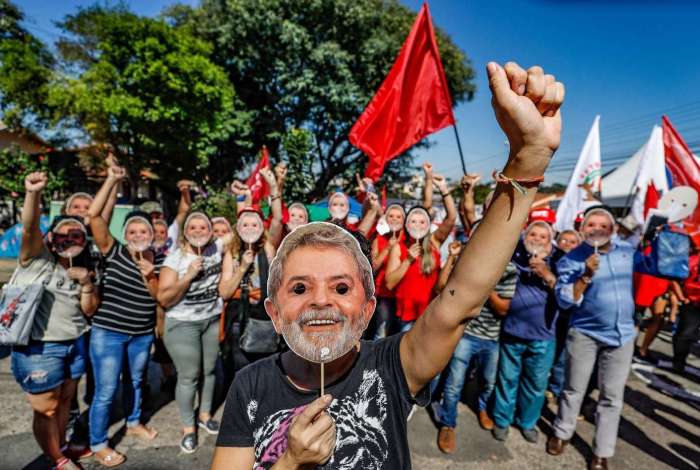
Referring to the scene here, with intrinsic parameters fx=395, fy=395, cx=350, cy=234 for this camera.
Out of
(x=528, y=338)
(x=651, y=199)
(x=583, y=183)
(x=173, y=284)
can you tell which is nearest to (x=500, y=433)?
(x=528, y=338)

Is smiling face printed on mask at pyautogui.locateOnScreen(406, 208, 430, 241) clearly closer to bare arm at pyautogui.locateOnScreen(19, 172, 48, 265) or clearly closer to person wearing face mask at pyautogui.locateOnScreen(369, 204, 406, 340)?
person wearing face mask at pyautogui.locateOnScreen(369, 204, 406, 340)

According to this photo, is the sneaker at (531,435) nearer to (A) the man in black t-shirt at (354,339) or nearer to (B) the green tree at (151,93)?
(A) the man in black t-shirt at (354,339)

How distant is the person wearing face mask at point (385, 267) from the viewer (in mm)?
3969

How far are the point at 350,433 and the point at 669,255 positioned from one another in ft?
13.3

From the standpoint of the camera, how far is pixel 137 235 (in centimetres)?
305

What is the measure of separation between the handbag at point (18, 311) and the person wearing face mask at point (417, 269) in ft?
8.69

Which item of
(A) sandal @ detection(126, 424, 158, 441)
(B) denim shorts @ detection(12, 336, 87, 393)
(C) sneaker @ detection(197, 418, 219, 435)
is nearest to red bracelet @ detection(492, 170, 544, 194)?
(B) denim shorts @ detection(12, 336, 87, 393)

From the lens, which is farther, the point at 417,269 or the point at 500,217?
the point at 417,269

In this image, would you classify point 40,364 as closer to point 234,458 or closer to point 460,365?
point 234,458

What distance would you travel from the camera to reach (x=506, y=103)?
2.99 ft

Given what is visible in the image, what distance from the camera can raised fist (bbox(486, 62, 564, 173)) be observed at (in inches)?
35.9

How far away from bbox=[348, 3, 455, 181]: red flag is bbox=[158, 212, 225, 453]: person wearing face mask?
2281mm

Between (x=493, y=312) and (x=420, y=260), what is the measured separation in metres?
0.87

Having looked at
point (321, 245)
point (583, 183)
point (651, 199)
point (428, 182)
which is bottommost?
point (321, 245)
